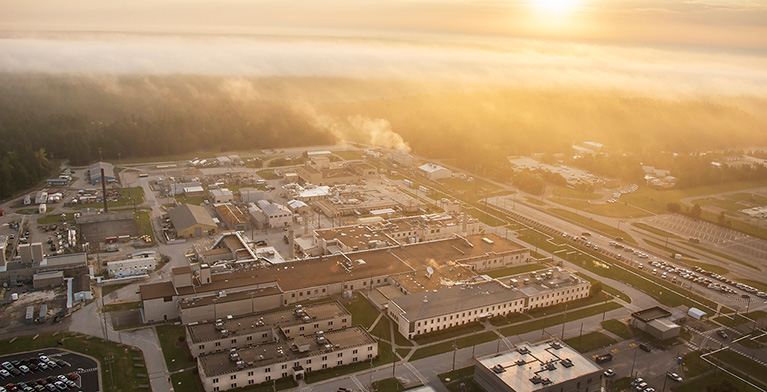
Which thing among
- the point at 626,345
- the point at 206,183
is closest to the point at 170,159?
the point at 206,183

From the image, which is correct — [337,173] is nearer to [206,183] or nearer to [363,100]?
[206,183]

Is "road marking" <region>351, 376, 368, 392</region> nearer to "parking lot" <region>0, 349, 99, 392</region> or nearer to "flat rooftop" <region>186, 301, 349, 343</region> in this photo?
"flat rooftop" <region>186, 301, 349, 343</region>

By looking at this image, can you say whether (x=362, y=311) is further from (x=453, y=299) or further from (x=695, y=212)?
(x=695, y=212)

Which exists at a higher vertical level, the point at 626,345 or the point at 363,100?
the point at 363,100

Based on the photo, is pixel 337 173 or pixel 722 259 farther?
pixel 337 173

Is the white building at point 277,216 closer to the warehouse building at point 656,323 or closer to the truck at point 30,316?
the truck at point 30,316

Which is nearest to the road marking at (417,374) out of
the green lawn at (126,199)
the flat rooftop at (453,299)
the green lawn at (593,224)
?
the flat rooftop at (453,299)

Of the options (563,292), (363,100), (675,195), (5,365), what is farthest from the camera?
(363,100)
